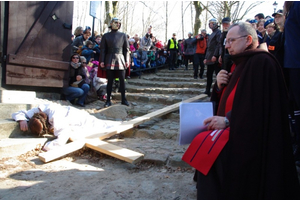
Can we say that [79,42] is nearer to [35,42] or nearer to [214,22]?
[35,42]

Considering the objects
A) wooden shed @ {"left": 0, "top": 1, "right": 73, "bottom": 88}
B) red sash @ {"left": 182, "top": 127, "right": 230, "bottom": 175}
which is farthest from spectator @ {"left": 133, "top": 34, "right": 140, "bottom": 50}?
red sash @ {"left": 182, "top": 127, "right": 230, "bottom": 175}

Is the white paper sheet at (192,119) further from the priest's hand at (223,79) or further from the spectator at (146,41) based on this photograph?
the spectator at (146,41)

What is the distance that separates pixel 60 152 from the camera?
3.56 m

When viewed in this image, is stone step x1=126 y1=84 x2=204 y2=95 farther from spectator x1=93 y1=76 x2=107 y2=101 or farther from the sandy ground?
the sandy ground

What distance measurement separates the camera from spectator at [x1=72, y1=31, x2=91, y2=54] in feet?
26.3

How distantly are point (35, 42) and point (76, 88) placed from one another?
132 centimetres

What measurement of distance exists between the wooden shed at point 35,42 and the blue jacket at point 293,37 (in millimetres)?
4762

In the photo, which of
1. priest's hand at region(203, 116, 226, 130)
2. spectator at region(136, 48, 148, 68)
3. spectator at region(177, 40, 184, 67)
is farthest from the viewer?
spectator at region(177, 40, 184, 67)

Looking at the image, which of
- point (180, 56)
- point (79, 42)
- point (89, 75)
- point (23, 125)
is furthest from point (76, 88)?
point (180, 56)

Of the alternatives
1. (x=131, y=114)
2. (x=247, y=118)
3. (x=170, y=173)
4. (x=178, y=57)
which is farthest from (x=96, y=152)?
(x=178, y=57)

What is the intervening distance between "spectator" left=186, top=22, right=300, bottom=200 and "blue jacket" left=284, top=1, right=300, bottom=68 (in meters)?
1.04

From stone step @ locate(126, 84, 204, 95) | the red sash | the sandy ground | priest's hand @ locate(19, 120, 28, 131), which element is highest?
stone step @ locate(126, 84, 204, 95)

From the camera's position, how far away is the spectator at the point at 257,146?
1823 millimetres

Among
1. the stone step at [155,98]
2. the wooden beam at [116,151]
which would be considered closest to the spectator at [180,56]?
the stone step at [155,98]
